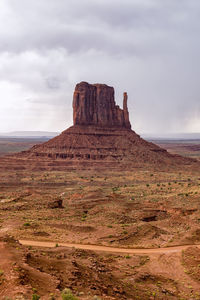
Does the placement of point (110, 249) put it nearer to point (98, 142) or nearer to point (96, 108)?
point (98, 142)

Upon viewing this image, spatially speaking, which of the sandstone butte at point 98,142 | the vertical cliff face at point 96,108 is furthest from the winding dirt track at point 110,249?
the vertical cliff face at point 96,108

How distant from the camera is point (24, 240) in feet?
81.0

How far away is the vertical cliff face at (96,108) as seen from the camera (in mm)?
120438

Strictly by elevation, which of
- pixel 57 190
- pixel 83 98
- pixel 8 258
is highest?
pixel 83 98

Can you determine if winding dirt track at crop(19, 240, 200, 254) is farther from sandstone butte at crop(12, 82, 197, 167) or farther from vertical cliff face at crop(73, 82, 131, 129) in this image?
vertical cliff face at crop(73, 82, 131, 129)

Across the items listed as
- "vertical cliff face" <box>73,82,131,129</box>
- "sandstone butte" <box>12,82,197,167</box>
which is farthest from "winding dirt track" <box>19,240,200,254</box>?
"vertical cliff face" <box>73,82,131,129</box>

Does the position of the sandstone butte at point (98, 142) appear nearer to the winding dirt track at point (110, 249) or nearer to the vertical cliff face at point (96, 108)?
the vertical cliff face at point (96, 108)

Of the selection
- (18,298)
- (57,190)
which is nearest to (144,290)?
(18,298)

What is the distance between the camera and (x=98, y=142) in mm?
113375

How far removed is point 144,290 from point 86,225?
14505mm

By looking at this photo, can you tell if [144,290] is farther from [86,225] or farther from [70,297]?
[86,225]

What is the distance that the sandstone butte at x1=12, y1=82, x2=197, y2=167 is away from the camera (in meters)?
106

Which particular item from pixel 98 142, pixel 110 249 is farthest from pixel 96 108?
pixel 110 249

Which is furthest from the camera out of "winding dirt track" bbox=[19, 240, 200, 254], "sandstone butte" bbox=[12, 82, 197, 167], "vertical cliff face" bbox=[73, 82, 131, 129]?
"vertical cliff face" bbox=[73, 82, 131, 129]
